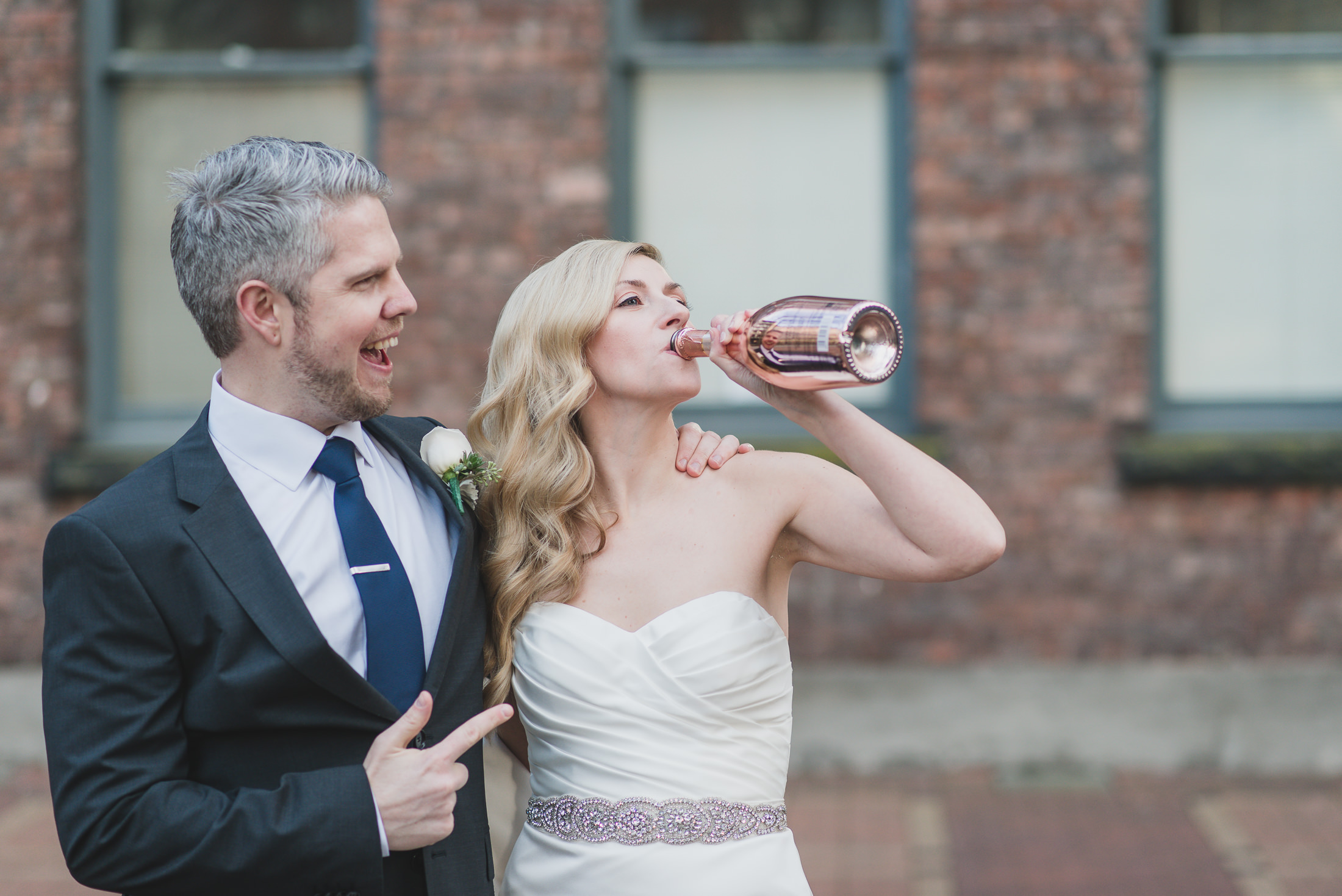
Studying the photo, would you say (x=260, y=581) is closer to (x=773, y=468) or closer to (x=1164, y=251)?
(x=773, y=468)

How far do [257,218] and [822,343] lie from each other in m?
0.93

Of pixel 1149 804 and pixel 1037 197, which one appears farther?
pixel 1037 197

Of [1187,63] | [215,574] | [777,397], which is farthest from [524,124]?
[215,574]

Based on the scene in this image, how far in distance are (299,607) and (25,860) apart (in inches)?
144

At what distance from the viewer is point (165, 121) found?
6.08m

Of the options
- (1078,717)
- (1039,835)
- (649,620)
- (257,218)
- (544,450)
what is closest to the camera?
(257,218)

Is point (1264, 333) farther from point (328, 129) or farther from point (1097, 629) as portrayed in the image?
point (328, 129)

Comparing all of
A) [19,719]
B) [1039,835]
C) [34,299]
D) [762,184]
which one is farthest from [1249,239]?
[19,719]

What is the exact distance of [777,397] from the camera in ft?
7.57

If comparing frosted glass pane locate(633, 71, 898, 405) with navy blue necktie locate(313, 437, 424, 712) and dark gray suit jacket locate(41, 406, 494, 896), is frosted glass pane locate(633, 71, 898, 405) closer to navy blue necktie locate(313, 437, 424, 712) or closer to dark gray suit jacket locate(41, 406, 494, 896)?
navy blue necktie locate(313, 437, 424, 712)

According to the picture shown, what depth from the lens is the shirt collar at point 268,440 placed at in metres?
2.09

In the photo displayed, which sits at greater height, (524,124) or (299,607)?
(524,124)

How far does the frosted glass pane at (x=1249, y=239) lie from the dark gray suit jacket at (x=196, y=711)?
4917mm

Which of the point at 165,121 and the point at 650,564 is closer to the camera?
the point at 650,564
